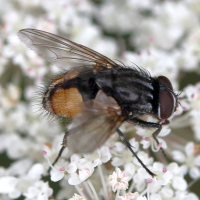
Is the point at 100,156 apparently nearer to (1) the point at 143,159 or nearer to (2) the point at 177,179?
(1) the point at 143,159

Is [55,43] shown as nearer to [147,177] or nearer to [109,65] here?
[109,65]

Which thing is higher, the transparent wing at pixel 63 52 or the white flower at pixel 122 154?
the transparent wing at pixel 63 52

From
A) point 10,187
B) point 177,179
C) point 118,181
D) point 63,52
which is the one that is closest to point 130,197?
point 118,181

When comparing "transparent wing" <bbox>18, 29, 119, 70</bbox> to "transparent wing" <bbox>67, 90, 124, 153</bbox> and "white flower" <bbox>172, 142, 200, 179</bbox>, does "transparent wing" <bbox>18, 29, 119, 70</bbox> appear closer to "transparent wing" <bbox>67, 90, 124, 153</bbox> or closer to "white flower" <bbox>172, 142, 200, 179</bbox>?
"transparent wing" <bbox>67, 90, 124, 153</bbox>

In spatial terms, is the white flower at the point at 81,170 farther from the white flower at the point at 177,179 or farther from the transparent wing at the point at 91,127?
the white flower at the point at 177,179

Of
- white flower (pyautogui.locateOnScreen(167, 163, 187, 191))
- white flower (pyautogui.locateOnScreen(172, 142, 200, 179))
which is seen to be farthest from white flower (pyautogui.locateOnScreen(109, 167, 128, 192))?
white flower (pyautogui.locateOnScreen(172, 142, 200, 179))

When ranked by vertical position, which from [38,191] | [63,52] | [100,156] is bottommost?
[38,191]

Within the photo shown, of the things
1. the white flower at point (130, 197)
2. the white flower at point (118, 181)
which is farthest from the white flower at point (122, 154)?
the white flower at point (130, 197)
